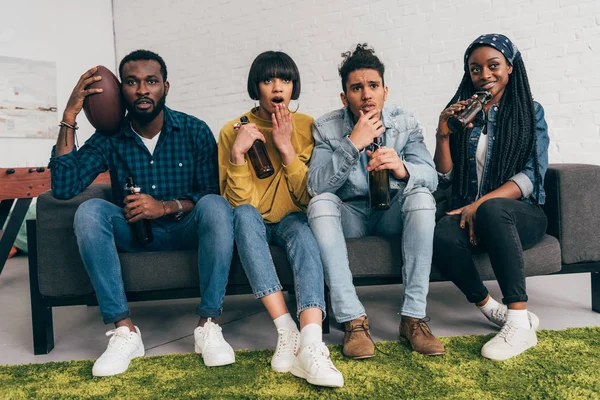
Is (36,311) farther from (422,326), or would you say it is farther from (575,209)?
(575,209)

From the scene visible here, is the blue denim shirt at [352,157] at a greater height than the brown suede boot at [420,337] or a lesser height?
greater

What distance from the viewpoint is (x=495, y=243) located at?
1576mm

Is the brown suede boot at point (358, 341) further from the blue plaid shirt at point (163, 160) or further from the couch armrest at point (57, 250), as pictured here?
the couch armrest at point (57, 250)

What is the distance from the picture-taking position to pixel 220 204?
1610mm

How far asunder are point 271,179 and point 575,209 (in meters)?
1.08

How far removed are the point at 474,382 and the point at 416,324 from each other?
0.93ft

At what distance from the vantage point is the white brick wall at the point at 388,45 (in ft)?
9.85

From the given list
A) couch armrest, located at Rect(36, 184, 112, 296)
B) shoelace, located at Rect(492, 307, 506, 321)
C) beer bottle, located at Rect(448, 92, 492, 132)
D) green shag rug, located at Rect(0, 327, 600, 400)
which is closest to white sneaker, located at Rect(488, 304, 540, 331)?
shoelace, located at Rect(492, 307, 506, 321)

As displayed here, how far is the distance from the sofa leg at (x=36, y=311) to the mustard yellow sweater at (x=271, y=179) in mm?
654

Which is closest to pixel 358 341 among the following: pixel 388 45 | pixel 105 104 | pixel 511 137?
pixel 511 137

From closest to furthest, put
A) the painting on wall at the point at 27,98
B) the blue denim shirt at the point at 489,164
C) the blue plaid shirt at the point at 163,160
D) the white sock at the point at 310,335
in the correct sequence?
1. the white sock at the point at 310,335
2. the blue denim shirt at the point at 489,164
3. the blue plaid shirt at the point at 163,160
4. the painting on wall at the point at 27,98

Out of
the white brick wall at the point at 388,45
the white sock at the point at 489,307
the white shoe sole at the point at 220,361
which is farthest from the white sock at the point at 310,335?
the white brick wall at the point at 388,45

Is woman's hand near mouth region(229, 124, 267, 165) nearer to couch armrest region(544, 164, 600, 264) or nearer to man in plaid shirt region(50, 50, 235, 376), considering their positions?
man in plaid shirt region(50, 50, 235, 376)

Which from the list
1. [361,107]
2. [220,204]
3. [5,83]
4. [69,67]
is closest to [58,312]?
[220,204]
